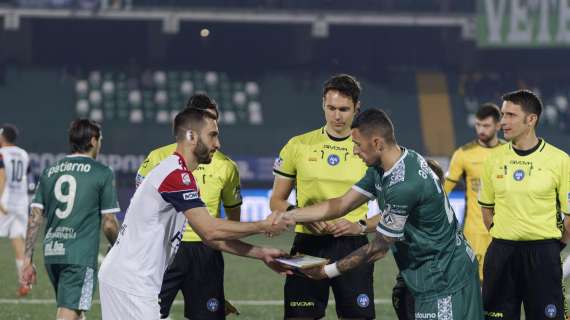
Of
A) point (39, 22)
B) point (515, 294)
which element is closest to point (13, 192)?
point (515, 294)

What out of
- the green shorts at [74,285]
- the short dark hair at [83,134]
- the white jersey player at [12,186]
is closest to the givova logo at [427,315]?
the green shorts at [74,285]

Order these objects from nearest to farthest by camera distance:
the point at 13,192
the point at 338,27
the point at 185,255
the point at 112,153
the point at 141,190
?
the point at 141,190, the point at 185,255, the point at 13,192, the point at 112,153, the point at 338,27

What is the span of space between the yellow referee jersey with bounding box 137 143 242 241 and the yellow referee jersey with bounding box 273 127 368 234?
1.56 ft

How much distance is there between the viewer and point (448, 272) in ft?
22.6

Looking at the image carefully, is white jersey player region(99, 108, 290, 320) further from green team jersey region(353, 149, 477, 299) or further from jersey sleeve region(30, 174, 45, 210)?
jersey sleeve region(30, 174, 45, 210)

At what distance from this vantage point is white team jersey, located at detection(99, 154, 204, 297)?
6.50 metres

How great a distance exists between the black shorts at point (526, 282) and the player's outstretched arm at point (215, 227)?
226 cm

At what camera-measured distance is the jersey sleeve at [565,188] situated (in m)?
8.52

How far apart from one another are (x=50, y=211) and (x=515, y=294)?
3.66 metres

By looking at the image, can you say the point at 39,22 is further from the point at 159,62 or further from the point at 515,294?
the point at 515,294

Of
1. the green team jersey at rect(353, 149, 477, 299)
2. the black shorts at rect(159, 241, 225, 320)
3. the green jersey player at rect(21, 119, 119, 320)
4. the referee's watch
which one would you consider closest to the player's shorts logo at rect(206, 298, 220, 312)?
the black shorts at rect(159, 241, 225, 320)

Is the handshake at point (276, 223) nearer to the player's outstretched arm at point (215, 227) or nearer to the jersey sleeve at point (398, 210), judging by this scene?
the player's outstretched arm at point (215, 227)

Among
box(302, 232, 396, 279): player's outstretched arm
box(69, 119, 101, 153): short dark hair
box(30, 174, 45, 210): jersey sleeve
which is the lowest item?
box(302, 232, 396, 279): player's outstretched arm

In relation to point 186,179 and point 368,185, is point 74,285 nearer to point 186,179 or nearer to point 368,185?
point 186,179
